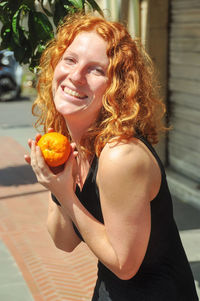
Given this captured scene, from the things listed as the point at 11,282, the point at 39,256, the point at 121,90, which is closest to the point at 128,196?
the point at 121,90

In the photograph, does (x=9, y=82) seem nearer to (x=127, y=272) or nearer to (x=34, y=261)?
(x=34, y=261)

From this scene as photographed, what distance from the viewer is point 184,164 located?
805 centimetres

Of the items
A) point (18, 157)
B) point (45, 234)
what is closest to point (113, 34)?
point (45, 234)

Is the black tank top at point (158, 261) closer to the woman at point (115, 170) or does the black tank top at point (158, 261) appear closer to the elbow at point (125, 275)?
the woman at point (115, 170)

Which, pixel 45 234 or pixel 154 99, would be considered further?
pixel 45 234

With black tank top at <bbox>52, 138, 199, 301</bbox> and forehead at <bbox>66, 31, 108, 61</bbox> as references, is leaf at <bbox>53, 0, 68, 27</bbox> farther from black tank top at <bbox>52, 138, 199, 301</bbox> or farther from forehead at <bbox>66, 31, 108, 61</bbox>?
black tank top at <bbox>52, 138, 199, 301</bbox>

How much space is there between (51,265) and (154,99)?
355cm

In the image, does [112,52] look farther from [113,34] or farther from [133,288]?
[133,288]

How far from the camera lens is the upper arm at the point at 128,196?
1854 mm

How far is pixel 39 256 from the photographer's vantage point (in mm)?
5676

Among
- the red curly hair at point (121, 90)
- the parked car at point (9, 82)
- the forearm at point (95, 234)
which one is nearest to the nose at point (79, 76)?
the red curly hair at point (121, 90)

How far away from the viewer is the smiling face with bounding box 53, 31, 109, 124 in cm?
207

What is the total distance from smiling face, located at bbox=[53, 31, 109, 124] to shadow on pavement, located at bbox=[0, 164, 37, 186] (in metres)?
6.97

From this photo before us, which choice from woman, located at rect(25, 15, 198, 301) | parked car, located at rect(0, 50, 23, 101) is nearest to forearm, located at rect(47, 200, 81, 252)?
woman, located at rect(25, 15, 198, 301)
